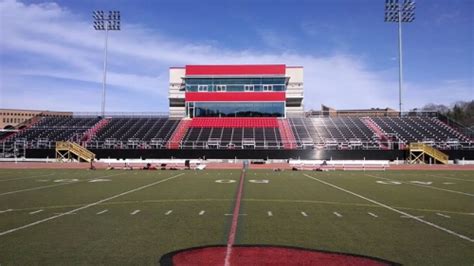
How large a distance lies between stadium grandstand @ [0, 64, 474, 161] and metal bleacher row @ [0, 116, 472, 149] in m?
0.12

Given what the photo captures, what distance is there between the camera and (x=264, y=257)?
22.8 feet

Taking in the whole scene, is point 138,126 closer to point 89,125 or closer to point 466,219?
point 89,125

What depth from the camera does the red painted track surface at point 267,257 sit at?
665cm

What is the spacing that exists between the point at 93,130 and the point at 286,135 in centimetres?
2557

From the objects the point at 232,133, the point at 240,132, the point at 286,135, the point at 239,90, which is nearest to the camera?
the point at 286,135

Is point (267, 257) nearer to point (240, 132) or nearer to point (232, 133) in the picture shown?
point (232, 133)

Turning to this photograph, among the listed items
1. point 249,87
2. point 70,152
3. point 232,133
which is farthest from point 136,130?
point 249,87

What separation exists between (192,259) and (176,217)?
4.44m

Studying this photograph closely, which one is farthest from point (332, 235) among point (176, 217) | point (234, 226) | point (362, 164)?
point (362, 164)

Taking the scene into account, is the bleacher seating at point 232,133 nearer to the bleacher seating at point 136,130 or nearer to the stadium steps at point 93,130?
the bleacher seating at point 136,130

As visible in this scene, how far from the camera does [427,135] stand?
53125 millimetres

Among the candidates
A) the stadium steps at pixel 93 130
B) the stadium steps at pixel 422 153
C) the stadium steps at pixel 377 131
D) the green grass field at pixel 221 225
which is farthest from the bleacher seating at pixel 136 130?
the green grass field at pixel 221 225

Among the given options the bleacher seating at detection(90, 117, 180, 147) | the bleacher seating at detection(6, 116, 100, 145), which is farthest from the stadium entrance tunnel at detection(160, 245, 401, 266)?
the bleacher seating at detection(6, 116, 100, 145)

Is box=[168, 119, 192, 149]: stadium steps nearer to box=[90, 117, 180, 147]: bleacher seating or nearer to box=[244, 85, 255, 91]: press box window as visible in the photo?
box=[90, 117, 180, 147]: bleacher seating
